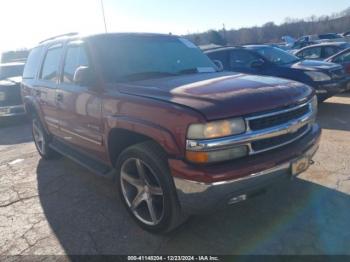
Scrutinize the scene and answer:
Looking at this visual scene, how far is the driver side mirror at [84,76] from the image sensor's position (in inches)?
137

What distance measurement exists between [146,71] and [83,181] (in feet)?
6.60

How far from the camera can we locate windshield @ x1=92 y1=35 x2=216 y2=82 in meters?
3.61

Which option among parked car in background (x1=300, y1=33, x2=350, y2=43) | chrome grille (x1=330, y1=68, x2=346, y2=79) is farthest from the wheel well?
parked car in background (x1=300, y1=33, x2=350, y2=43)

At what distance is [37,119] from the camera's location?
5742 mm

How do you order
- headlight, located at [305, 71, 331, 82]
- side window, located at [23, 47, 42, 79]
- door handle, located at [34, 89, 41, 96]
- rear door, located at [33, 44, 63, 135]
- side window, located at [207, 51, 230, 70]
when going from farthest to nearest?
side window, located at [207, 51, 230, 70] < headlight, located at [305, 71, 331, 82] < side window, located at [23, 47, 42, 79] < door handle, located at [34, 89, 41, 96] < rear door, located at [33, 44, 63, 135]

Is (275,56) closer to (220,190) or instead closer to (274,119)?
(274,119)

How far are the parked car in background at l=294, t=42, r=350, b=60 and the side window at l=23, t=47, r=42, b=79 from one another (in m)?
8.97

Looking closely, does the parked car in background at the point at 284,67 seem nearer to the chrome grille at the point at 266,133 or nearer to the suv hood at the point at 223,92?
the suv hood at the point at 223,92

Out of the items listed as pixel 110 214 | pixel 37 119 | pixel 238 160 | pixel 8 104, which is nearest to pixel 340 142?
pixel 238 160

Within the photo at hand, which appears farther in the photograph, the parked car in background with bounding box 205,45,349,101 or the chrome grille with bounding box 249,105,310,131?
the parked car in background with bounding box 205,45,349,101

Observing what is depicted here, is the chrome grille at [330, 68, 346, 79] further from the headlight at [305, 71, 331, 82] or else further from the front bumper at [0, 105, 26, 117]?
the front bumper at [0, 105, 26, 117]

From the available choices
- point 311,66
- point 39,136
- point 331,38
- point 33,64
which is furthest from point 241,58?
point 331,38

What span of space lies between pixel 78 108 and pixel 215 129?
207 cm

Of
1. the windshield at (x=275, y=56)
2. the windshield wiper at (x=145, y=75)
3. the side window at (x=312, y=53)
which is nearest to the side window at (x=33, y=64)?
the windshield wiper at (x=145, y=75)
